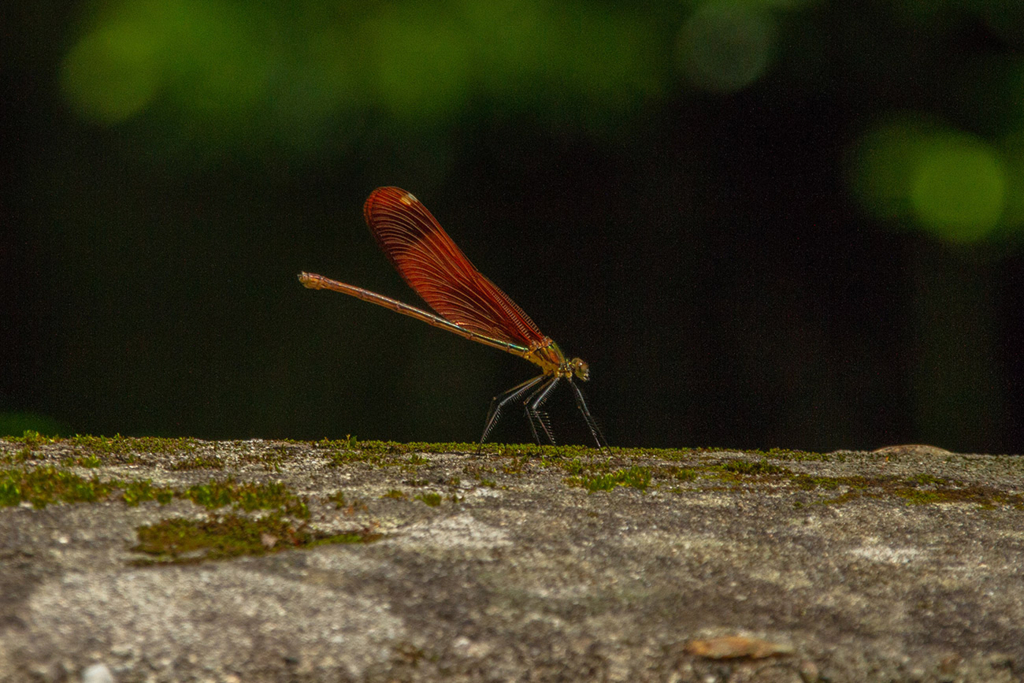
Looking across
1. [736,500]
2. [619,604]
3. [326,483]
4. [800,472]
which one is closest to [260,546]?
[326,483]

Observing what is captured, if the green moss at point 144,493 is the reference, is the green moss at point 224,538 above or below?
below

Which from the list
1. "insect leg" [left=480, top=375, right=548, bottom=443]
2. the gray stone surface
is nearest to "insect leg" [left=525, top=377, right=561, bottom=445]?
"insect leg" [left=480, top=375, right=548, bottom=443]

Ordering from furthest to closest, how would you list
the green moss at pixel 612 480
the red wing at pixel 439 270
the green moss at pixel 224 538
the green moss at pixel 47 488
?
the red wing at pixel 439 270
the green moss at pixel 612 480
the green moss at pixel 47 488
the green moss at pixel 224 538

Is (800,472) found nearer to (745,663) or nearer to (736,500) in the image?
(736,500)

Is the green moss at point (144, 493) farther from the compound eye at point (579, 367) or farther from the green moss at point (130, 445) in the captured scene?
the compound eye at point (579, 367)

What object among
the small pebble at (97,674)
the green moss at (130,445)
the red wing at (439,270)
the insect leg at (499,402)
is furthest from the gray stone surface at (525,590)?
the red wing at (439,270)

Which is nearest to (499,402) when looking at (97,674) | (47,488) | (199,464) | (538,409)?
(538,409)
